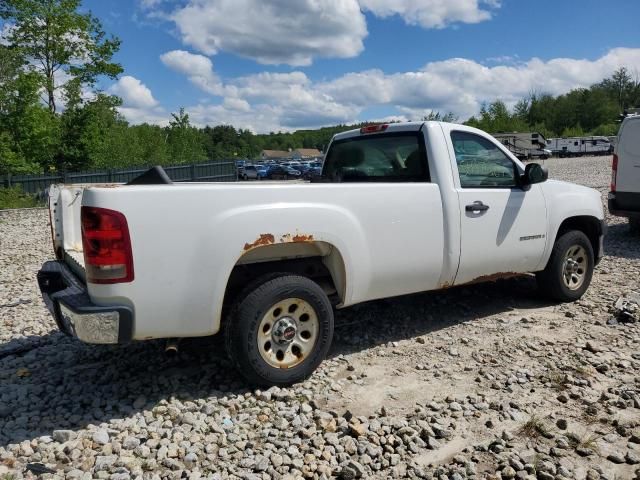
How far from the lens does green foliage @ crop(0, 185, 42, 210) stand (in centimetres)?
1779

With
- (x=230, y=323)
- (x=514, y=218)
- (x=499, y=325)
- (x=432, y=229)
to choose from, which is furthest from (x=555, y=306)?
(x=230, y=323)

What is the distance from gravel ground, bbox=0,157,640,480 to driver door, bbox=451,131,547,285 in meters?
0.65

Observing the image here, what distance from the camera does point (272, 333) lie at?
378 centimetres

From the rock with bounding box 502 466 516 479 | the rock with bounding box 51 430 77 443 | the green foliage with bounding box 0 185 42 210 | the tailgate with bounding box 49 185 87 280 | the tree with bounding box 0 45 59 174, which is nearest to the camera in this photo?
the rock with bounding box 502 466 516 479

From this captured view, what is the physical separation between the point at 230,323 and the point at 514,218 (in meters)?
2.90

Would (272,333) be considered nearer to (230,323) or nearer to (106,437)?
(230,323)

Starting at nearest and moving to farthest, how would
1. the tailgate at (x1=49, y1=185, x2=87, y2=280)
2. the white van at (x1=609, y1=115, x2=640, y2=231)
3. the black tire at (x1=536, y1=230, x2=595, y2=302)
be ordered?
the tailgate at (x1=49, y1=185, x2=87, y2=280)
the black tire at (x1=536, y1=230, x2=595, y2=302)
the white van at (x1=609, y1=115, x2=640, y2=231)

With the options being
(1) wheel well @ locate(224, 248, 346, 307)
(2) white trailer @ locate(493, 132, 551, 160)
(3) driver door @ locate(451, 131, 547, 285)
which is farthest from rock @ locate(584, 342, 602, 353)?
(2) white trailer @ locate(493, 132, 551, 160)

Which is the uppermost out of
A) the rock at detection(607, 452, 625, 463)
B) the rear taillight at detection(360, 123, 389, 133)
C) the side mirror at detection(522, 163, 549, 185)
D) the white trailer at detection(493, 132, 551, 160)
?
the white trailer at detection(493, 132, 551, 160)

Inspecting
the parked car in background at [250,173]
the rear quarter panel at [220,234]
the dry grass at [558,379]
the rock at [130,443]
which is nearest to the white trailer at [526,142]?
the parked car in background at [250,173]

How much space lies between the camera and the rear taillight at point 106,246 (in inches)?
121

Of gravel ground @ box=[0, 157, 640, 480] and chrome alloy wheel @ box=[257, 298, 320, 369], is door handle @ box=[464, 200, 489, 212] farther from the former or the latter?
chrome alloy wheel @ box=[257, 298, 320, 369]

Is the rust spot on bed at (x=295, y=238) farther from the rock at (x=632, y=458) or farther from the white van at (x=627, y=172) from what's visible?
the white van at (x=627, y=172)

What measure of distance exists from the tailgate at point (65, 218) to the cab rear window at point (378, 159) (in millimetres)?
2423
